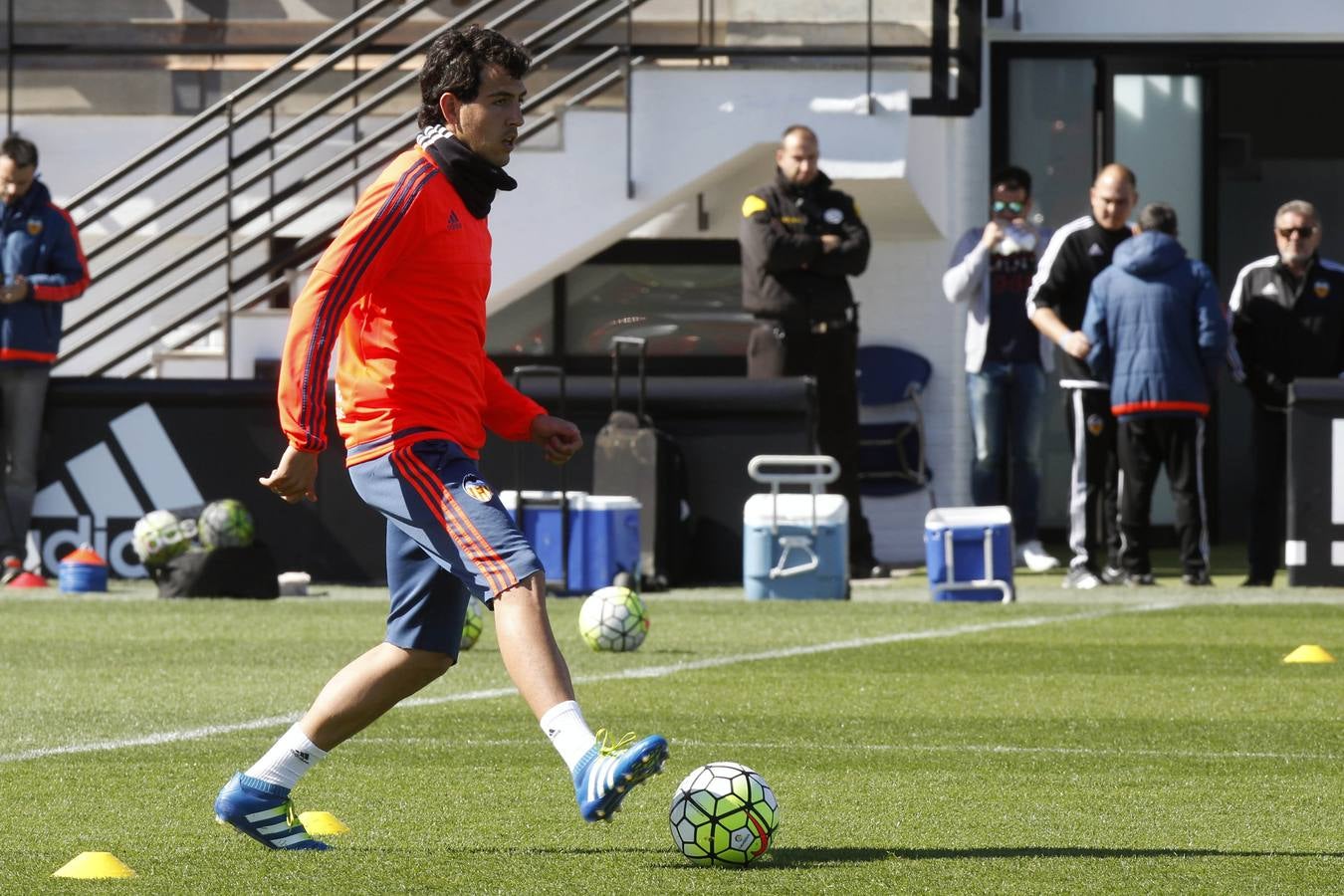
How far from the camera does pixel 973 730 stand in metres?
7.70

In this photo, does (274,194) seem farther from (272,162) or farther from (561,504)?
(561,504)

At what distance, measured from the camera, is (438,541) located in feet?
17.2

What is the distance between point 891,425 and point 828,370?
2789mm

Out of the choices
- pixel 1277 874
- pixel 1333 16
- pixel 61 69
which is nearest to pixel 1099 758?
pixel 1277 874

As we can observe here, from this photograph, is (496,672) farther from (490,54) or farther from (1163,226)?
(1163,226)

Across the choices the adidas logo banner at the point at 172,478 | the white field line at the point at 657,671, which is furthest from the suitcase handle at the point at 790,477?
the adidas logo banner at the point at 172,478

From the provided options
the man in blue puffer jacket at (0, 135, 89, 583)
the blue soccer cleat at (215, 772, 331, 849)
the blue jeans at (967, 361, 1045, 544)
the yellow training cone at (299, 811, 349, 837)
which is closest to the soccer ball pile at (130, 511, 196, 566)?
the man in blue puffer jacket at (0, 135, 89, 583)

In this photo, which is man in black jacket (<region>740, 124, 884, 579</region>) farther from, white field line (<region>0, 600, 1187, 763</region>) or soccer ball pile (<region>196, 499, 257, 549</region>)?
soccer ball pile (<region>196, 499, 257, 549</region>)

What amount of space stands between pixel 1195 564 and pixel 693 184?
4314 mm

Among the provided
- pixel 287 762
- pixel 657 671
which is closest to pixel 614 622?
pixel 657 671

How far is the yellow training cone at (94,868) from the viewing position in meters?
4.99

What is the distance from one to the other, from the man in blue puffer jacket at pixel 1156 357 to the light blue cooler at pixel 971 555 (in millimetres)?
995

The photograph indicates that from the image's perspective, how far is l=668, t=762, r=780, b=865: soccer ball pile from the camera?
5.18 metres

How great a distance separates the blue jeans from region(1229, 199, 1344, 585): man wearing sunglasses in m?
1.40
